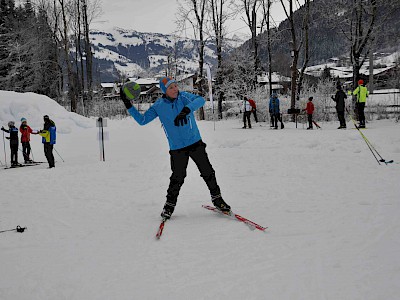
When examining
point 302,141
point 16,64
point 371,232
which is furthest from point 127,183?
point 16,64

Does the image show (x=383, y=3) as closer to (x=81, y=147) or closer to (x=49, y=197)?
(x=81, y=147)

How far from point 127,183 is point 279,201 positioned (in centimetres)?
318

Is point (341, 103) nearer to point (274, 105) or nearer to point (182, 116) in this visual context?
point (274, 105)

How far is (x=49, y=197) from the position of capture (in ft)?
19.4

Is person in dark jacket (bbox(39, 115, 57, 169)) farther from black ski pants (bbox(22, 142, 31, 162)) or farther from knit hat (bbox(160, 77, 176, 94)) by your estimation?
knit hat (bbox(160, 77, 176, 94))

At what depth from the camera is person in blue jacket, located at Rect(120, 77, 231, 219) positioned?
13.9ft

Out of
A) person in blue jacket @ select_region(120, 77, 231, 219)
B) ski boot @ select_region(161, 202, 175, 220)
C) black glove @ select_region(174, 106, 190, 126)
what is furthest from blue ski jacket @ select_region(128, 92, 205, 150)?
ski boot @ select_region(161, 202, 175, 220)

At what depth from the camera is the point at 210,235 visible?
12.3ft

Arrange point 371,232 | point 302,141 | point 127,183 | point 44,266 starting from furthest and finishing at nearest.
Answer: point 302,141 → point 127,183 → point 371,232 → point 44,266

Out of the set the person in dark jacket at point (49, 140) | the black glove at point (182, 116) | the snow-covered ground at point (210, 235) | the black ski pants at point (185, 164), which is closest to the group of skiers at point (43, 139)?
the person in dark jacket at point (49, 140)

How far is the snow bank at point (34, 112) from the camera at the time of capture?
1727 centimetres

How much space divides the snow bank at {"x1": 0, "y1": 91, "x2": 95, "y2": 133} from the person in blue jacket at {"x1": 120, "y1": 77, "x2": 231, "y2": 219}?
14889 millimetres

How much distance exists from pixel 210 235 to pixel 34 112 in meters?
16.9

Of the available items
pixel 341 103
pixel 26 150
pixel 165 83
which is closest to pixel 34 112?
pixel 26 150
